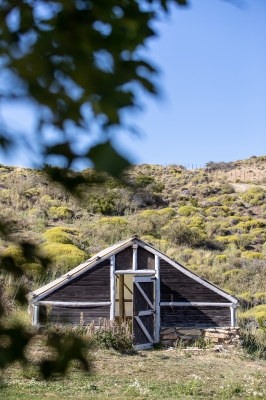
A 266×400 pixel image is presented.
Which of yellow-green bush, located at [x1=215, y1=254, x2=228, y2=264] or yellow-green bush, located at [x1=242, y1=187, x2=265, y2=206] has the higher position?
yellow-green bush, located at [x1=242, y1=187, x2=265, y2=206]

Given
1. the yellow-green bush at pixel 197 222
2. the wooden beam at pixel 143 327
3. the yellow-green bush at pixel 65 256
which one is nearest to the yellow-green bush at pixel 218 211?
the yellow-green bush at pixel 197 222

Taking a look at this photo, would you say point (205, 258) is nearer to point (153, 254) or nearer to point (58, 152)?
point (153, 254)

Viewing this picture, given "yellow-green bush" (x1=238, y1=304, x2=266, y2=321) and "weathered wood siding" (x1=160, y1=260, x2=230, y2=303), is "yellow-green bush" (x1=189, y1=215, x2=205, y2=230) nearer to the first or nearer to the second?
"yellow-green bush" (x1=238, y1=304, x2=266, y2=321)

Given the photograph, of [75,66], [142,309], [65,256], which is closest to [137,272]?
[142,309]

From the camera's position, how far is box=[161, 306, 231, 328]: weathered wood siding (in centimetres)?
1558

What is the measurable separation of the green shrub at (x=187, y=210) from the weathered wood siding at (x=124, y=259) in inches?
854

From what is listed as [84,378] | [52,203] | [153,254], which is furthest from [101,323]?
[52,203]

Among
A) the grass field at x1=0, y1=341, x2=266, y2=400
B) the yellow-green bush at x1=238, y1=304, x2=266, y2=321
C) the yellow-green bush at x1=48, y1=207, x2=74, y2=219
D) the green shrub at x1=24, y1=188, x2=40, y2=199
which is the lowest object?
the grass field at x1=0, y1=341, x2=266, y2=400

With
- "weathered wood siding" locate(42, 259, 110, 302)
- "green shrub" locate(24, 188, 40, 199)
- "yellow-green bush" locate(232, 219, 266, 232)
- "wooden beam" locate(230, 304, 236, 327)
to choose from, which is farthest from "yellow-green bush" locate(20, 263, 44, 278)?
"green shrub" locate(24, 188, 40, 199)

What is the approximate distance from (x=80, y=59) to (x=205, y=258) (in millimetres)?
25979

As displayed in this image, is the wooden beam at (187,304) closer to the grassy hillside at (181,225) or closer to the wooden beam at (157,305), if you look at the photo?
the wooden beam at (157,305)

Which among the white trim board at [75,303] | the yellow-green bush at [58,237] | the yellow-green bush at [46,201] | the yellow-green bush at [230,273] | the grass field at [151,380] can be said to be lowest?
the grass field at [151,380]

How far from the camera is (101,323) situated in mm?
14703

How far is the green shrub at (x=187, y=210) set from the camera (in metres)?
37.0
